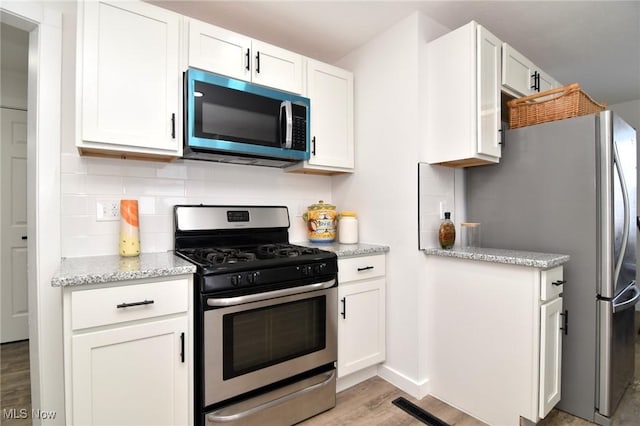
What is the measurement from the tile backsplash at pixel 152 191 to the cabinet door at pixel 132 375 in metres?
0.66

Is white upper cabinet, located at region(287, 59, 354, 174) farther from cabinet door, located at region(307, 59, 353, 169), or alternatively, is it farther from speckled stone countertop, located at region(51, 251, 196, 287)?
speckled stone countertop, located at region(51, 251, 196, 287)

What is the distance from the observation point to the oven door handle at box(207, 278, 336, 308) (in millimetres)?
1482

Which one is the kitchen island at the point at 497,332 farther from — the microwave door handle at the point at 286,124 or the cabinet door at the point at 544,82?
the cabinet door at the point at 544,82

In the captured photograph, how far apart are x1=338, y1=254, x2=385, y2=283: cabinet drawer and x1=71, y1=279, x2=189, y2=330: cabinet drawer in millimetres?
908

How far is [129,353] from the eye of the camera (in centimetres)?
136

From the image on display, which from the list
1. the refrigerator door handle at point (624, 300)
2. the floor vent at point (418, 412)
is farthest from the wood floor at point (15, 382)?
the refrigerator door handle at point (624, 300)

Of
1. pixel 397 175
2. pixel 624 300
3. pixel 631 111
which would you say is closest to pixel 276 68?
pixel 397 175

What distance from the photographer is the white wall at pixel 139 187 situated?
5.66 ft

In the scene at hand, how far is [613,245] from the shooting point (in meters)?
1.74

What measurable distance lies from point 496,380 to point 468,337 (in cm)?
24

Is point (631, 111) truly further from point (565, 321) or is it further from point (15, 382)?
point (15, 382)

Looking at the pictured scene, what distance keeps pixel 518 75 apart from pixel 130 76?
7.70 feet

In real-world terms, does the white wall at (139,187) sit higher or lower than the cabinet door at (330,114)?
lower

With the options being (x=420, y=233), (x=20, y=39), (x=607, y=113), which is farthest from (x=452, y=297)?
(x=20, y=39)
